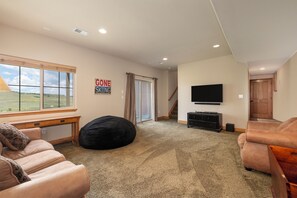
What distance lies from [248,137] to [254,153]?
0.26 m

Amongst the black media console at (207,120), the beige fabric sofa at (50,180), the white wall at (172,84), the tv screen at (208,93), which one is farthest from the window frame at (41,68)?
the white wall at (172,84)

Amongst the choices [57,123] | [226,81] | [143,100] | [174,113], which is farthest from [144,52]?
[174,113]

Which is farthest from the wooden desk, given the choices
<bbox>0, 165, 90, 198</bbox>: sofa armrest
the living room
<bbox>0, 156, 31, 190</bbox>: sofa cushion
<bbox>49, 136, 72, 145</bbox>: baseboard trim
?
<bbox>0, 165, 90, 198</bbox>: sofa armrest

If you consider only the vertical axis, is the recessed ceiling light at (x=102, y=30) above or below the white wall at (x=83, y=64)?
above

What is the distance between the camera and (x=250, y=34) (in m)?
2.57

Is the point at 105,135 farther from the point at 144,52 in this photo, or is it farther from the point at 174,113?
the point at 174,113

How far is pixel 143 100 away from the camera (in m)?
6.75

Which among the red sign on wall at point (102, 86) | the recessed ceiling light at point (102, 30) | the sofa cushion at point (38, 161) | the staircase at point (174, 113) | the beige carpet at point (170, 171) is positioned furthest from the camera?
the staircase at point (174, 113)

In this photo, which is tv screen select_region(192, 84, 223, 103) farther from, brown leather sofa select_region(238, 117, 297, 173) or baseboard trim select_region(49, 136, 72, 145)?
baseboard trim select_region(49, 136, 72, 145)

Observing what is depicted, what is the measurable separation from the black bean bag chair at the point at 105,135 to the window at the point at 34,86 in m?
1.15

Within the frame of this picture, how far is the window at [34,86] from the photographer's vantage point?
3.07 metres

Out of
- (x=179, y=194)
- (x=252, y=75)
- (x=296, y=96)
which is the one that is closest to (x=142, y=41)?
(x=179, y=194)

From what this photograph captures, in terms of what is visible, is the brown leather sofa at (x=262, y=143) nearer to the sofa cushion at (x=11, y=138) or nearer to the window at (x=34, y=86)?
the sofa cushion at (x=11, y=138)

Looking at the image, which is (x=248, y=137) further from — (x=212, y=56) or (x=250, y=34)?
(x=212, y=56)
